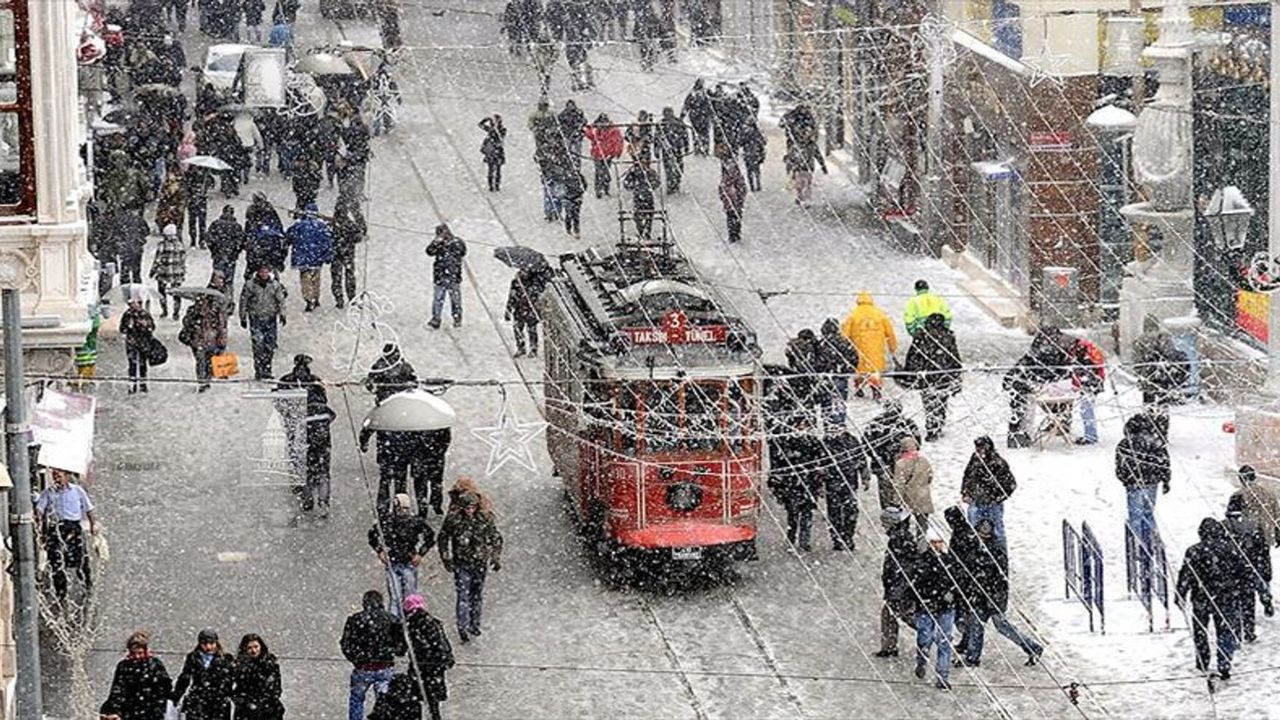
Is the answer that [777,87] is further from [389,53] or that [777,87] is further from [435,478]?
[435,478]

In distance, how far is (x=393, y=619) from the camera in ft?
83.0

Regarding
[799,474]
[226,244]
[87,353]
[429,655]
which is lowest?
[429,655]

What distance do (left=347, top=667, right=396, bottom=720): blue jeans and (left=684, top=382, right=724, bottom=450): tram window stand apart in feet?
15.5

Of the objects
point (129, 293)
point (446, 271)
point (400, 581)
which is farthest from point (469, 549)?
point (129, 293)

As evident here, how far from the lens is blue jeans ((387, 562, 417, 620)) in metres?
27.6

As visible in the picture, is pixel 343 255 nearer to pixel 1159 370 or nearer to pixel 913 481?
pixel 1159 370

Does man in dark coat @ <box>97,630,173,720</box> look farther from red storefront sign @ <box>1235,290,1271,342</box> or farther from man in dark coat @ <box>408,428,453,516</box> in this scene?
red storefront sign @ <box>1235,290,1271,342</box>

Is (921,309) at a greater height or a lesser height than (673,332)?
lesser

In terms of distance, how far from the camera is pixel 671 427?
29.2 meters

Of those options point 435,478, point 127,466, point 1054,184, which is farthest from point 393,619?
point 1054,184

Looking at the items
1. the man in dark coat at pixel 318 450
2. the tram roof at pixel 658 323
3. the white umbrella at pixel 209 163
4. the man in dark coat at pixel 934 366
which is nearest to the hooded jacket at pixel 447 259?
the white umbrella at pixel 209 163

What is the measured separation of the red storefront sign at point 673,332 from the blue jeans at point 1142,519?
378cm

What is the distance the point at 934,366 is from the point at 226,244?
29.1 ft

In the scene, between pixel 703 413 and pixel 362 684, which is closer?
pixel 362 684
